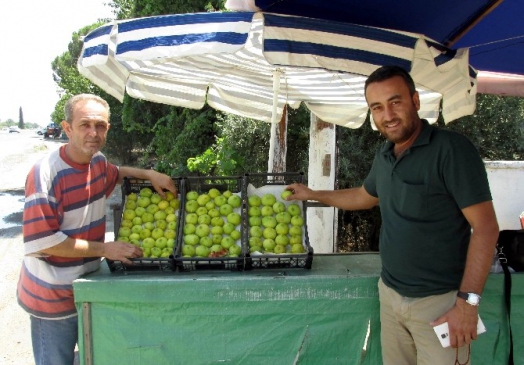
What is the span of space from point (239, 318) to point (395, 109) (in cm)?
154

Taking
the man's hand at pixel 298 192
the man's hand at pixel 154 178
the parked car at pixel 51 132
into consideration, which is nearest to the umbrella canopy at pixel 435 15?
the man's hand at pixel 298 192

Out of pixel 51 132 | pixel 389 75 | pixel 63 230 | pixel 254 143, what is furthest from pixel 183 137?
pixel 51 132

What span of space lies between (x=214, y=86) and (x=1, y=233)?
7.02 m

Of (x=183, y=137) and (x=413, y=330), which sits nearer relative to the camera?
(x=413, y=330)

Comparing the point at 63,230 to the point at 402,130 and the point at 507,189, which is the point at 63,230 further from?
the point at 507,189

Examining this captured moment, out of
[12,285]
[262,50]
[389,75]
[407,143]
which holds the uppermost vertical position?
[262,50]

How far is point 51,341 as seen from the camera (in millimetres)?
2580

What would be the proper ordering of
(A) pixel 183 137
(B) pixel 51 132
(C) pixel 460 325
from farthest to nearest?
(B) pixel 51 132 → (A) pixel 183 137 → (C) pixel 460 325

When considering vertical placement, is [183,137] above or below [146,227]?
above

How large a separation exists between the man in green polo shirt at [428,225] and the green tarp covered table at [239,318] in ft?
1.35

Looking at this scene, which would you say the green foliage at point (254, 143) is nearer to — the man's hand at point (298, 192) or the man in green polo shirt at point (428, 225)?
the man's hand at point (298, 192)

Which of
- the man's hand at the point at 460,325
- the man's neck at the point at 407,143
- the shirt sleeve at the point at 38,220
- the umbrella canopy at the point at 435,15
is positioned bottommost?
the man's hand at the point at 460,325

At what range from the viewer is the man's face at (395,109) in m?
2.19

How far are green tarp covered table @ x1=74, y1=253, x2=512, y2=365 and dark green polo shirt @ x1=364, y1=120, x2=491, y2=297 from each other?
0.59m
